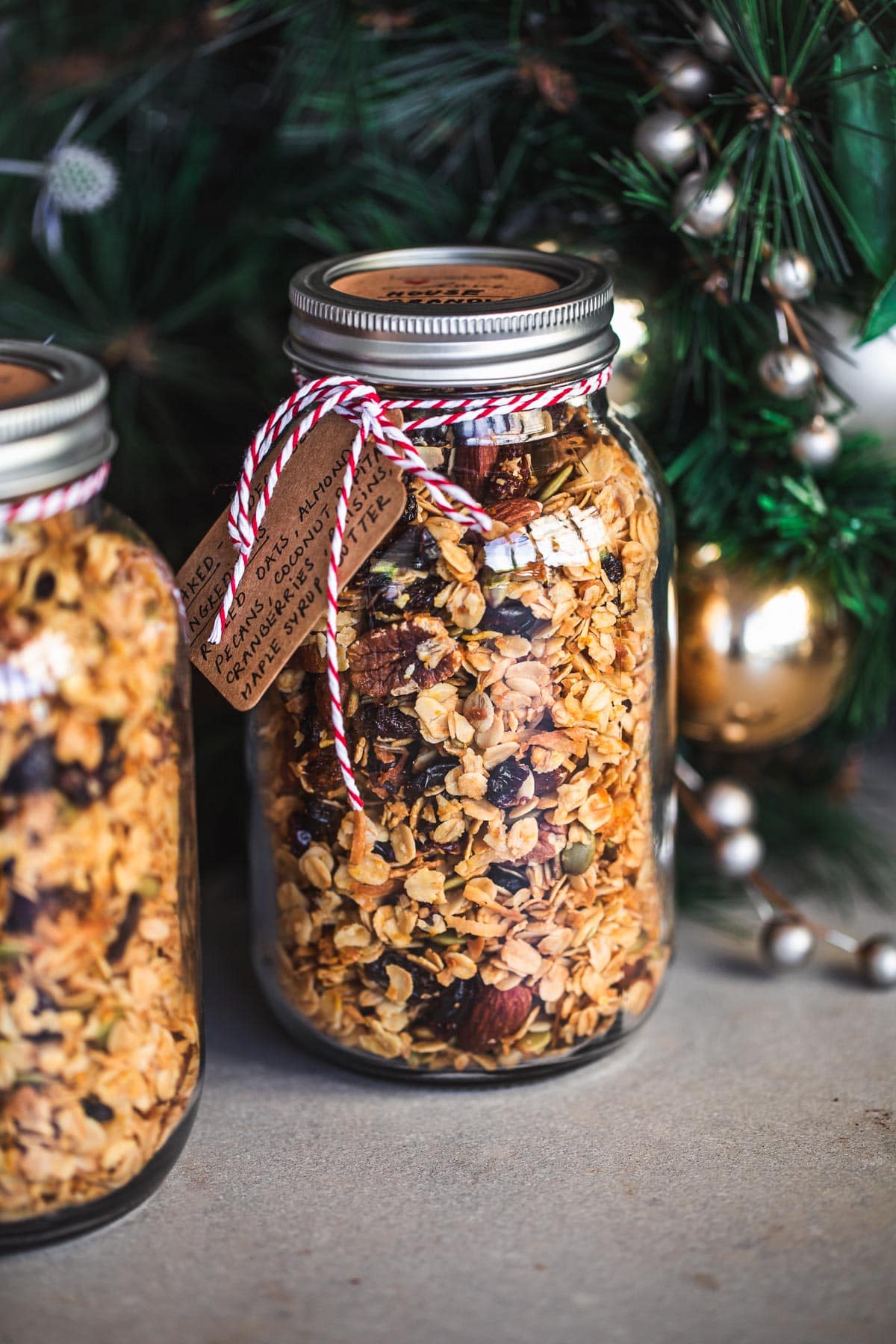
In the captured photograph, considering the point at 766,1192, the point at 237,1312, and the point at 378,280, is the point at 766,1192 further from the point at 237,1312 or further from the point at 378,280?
the point at 378,280

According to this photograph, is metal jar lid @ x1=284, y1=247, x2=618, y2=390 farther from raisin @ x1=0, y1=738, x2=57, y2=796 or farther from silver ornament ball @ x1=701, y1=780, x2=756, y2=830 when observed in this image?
silver ornament ball @ x1=701, y1=780, x2=756, y2=830

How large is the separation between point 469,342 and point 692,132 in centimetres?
22

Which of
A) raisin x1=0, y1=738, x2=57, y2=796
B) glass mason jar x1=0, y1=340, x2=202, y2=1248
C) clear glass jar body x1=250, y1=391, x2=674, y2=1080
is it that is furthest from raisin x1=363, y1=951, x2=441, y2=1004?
raisin x1=0, y1=738, x2=57, y2=796

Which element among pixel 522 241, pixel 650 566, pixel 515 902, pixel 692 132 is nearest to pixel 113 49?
pixel 522 241

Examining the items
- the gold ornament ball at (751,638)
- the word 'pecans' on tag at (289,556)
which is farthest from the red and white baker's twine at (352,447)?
the gold ornament ball at (751,638)

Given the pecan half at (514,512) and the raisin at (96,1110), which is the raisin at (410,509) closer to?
the pecan half at (514,512)

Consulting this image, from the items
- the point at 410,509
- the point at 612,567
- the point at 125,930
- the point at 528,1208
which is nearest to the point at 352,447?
the point at 410,509

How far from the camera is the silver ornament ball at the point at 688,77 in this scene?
756 millimetres

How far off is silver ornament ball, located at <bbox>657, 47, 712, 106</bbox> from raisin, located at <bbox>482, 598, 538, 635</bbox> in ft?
1.02

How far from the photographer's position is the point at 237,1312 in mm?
595

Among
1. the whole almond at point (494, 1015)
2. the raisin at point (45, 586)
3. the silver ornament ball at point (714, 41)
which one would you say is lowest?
the whole almond at point (494, 1015)

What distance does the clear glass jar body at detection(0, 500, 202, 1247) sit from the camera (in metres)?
0.58

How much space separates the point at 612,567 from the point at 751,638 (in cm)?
22

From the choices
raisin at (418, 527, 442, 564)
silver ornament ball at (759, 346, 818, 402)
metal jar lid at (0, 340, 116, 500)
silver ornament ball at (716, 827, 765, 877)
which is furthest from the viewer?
silver ornament ball at (716, 827, 765, 877)
